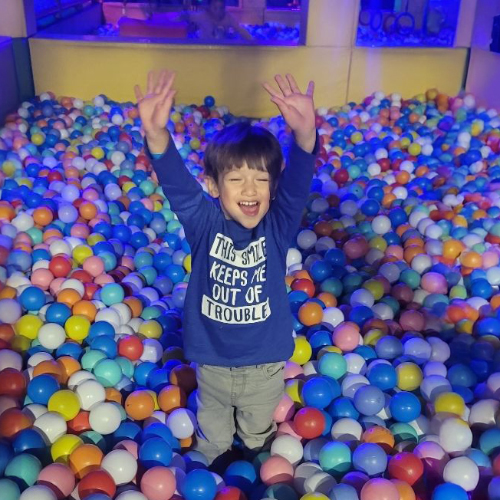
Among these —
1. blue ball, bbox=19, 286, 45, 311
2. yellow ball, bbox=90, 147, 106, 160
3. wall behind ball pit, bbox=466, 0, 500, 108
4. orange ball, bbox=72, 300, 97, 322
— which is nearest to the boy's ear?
orange ball, bbox=72, 300, 97, 322

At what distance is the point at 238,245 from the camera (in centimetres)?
137

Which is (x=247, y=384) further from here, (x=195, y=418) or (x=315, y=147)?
(x=315, y=147)

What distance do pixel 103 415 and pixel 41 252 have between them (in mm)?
905

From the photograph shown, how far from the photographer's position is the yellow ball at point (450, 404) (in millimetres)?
1585

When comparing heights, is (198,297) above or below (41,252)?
above

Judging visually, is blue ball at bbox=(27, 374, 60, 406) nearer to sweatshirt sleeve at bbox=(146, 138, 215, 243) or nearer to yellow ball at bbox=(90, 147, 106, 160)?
sweatshirt sleeve at bbox=(146, 138, 215, 243)

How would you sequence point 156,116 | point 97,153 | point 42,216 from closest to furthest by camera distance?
point 156,116
point 42,216
point 97,153

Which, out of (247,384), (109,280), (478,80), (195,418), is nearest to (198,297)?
(247,384)

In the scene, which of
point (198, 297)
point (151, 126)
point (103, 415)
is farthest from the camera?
point (103, 415)

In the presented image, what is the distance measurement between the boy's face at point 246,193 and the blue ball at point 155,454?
56 centimetres

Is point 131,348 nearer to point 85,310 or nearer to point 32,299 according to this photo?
point 85,310

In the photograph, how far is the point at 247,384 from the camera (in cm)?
142

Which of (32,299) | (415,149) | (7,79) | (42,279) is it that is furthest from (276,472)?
(7,79)

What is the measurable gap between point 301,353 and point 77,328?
683mm
